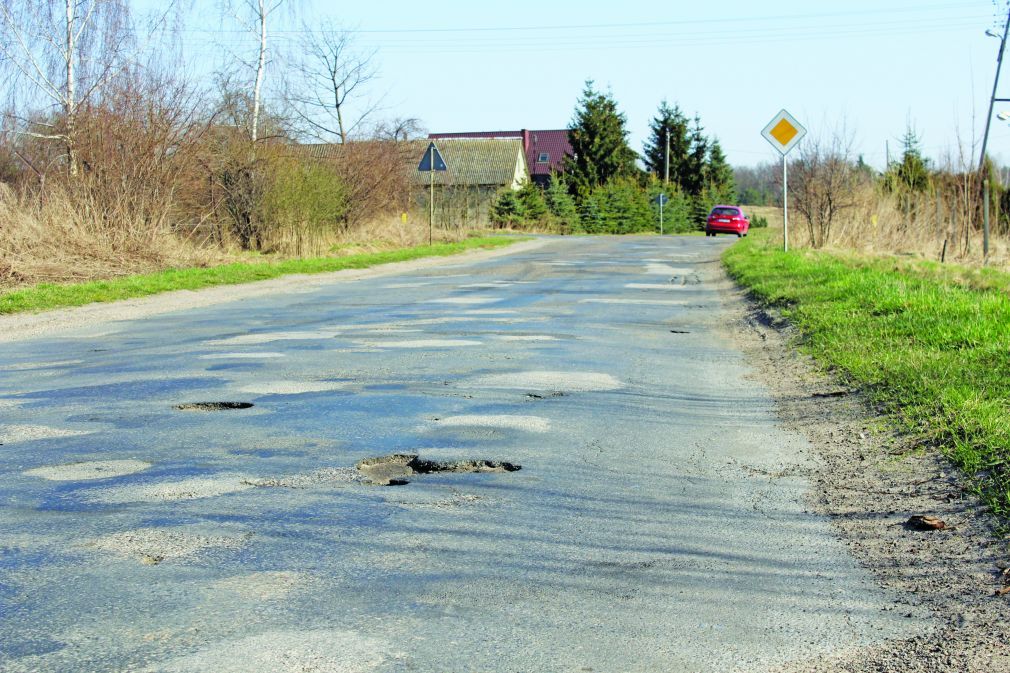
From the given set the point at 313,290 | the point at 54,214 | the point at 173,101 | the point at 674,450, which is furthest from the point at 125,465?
the point at 173,101

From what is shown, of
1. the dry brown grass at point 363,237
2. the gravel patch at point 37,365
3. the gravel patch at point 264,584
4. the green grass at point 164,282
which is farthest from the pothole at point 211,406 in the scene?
the dry brown grass at point 363,237

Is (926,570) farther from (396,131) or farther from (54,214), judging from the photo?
(396,131)

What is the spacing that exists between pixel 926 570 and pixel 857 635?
2.40ft

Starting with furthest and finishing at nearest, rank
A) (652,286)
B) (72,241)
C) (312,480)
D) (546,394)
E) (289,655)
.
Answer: (72,241)
(652,286)
(546,394)
(312,480)
(289,655)

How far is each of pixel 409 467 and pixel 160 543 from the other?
1539 millimetres

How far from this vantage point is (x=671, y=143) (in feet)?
267

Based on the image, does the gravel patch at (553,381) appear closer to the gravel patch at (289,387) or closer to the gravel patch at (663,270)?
the gravel patch at (289,387)

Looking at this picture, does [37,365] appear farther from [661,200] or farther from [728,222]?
[661,200]

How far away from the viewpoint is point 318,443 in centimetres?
584

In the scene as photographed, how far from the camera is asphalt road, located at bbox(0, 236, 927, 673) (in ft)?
10.5

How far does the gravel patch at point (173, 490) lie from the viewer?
4.71 m

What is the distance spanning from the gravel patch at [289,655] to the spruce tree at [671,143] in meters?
78.3

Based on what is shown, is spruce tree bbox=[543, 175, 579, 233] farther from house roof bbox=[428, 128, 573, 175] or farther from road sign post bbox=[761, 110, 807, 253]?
road sign post bbox=[761, 110, 807, 253]

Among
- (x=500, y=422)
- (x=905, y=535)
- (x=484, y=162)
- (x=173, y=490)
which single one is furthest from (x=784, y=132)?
(x=484, y=162)
